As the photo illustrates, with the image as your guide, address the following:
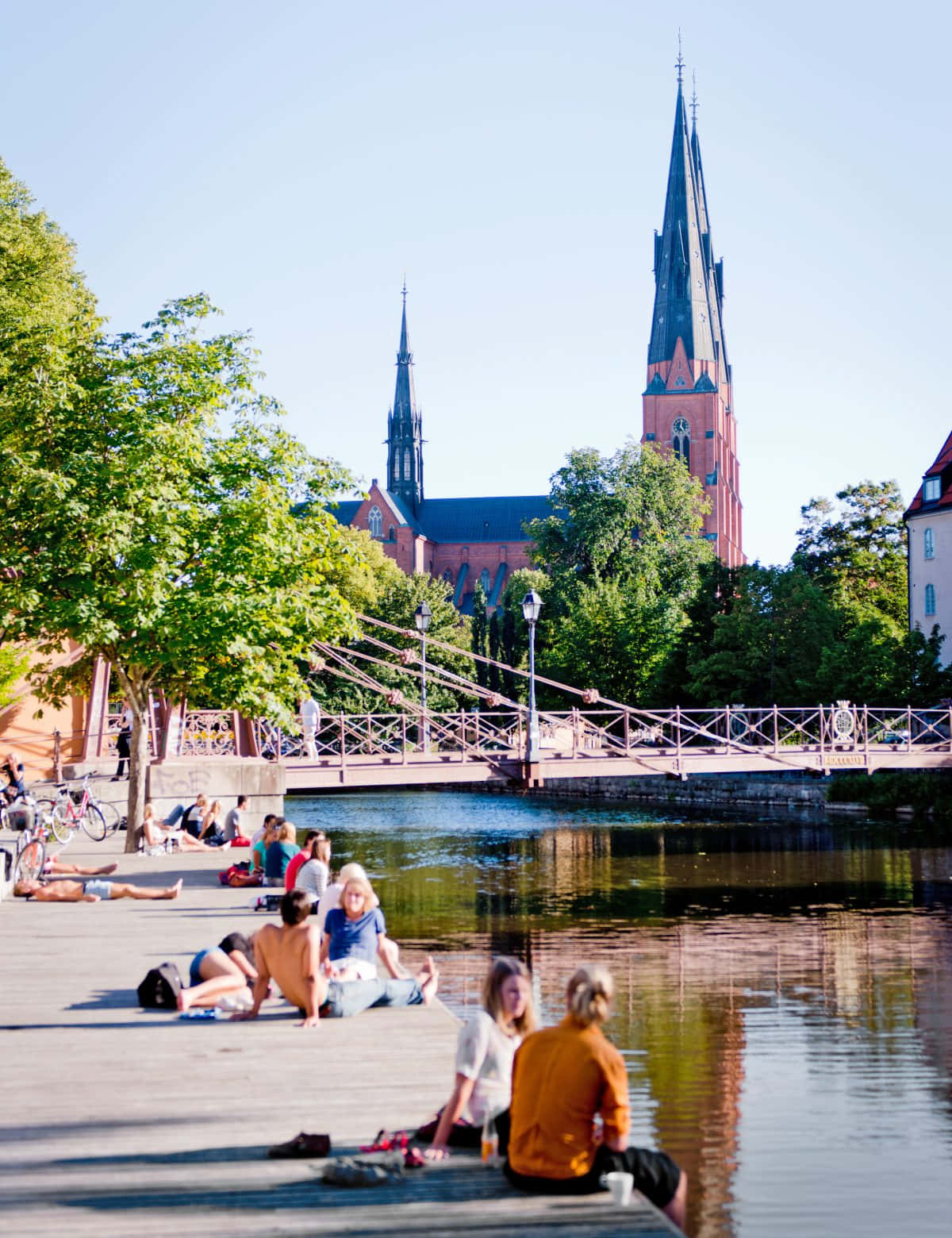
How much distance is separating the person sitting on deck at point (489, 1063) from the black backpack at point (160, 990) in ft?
13.4

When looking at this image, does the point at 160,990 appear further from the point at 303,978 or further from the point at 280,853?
the point at 280,853

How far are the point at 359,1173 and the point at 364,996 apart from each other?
405 cm

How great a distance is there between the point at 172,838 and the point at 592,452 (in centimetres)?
5461

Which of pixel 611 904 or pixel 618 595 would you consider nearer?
pixel 611 904

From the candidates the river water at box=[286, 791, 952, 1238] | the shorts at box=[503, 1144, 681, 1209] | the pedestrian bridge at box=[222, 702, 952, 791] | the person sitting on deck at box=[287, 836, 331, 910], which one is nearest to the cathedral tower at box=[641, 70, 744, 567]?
the pedestrian bridge at box=[222, 702, 952, 791]

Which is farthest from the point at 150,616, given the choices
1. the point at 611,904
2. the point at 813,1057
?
the point at 813,1057

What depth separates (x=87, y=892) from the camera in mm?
16750

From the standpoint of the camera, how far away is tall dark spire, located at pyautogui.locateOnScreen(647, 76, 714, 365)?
350 ft

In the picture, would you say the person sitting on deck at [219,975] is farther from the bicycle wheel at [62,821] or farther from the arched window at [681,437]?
the arched window at [681,437]

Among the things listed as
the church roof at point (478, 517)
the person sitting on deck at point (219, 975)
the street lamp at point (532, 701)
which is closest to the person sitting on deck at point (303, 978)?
the person sitting on deck at point (219, 975)

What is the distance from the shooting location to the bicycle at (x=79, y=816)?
23.5 m

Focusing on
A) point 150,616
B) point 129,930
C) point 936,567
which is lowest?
point 129,930

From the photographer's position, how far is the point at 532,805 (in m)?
57.6

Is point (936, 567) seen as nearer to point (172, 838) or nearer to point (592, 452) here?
point (592, 452)
